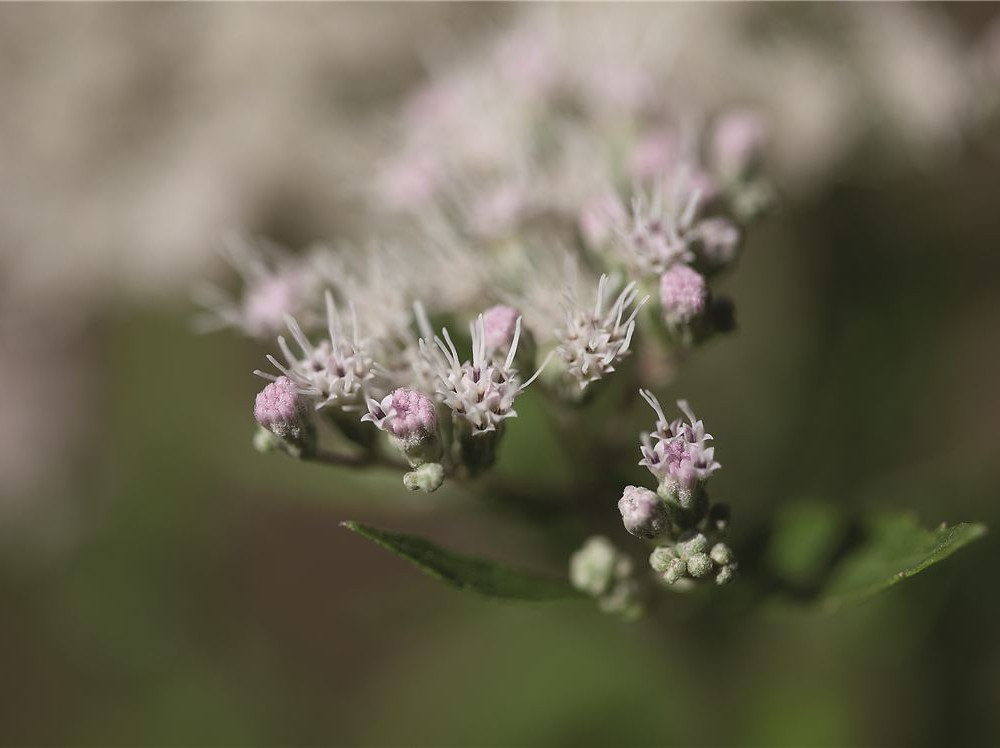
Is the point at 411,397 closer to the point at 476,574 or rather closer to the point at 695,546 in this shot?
the point at 476,574

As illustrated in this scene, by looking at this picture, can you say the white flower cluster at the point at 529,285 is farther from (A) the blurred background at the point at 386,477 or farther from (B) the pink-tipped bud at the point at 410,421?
(A) the blurred background at the point at 386,477

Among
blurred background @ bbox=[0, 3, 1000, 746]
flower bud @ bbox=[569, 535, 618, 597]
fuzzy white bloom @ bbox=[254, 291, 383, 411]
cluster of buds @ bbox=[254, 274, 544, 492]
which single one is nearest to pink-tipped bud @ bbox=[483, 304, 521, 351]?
cluster of buds @ bbox=[254, 274, 544, 492]

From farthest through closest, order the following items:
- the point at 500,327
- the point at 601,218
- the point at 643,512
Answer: the point at 601,218, the point at 500,327, the point at 643,512

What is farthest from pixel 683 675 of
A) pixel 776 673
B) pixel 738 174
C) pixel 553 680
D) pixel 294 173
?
pixel 294 173

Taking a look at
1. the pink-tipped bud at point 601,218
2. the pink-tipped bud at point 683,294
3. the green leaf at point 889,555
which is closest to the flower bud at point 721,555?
the green leaf at point 889,555

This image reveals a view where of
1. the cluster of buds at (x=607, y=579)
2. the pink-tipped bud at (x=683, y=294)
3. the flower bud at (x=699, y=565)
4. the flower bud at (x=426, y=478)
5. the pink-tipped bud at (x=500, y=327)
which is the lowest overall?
the flower bud at (x=699, y=565)

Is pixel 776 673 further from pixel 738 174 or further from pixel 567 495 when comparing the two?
pixel 738 174

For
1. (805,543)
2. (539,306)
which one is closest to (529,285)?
(539,306)
